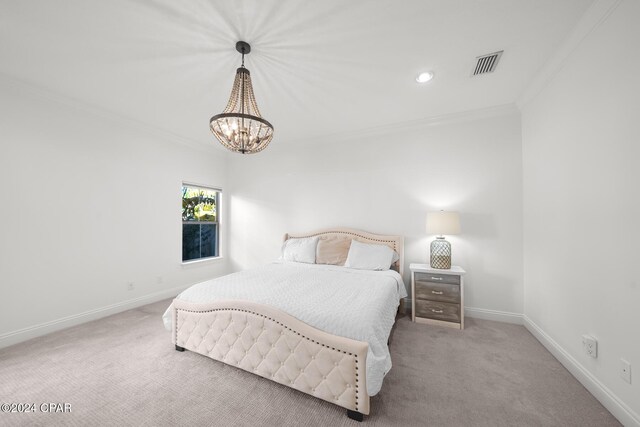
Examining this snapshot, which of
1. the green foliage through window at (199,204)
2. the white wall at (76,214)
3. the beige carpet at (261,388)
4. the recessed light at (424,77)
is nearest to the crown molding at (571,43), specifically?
the recessed light at (424,77)

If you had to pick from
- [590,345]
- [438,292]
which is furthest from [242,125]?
[590,345]

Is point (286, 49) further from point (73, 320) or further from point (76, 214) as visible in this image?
point (73, 320)

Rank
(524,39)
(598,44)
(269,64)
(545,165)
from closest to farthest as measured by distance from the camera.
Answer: (598,44), (524,39), (269,64), (545,165)

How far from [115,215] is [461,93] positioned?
442cm

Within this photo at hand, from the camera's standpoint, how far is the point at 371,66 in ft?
7.06

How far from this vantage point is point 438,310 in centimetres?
281

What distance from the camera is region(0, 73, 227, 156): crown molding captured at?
2.38m

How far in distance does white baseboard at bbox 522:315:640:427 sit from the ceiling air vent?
8.28 ft

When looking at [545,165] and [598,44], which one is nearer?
[598,44]

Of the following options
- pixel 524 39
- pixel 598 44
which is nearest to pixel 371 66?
pixel 524 39

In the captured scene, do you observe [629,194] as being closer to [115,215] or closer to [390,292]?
[390,292]

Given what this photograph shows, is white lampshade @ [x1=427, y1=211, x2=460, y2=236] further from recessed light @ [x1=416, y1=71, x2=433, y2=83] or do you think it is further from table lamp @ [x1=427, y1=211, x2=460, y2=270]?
recessed light @ [x1=416, y1=71, x2=433, y2=83]

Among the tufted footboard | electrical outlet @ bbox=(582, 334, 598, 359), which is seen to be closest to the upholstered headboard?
electrical outlet @ bbox=(582, 334, 598, 359)

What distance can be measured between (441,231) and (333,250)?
4.62ft
